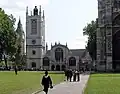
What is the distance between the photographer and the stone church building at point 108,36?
75312 millimetres

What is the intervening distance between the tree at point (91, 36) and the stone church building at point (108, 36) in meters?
17.0

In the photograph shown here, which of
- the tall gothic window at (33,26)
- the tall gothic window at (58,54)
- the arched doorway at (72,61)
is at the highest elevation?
the tall gothic window at (33,26)

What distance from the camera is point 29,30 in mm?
135500

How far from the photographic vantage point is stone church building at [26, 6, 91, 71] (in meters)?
131

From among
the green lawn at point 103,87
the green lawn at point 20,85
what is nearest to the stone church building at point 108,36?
the green lawn at point 20,85

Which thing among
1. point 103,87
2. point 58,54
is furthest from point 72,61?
point 103,87

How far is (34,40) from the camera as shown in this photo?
133750mm

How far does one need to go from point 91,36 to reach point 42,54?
123 ft

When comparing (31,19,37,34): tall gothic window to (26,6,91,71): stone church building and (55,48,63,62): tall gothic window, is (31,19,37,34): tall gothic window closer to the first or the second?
(26,6,91,71): stone church building

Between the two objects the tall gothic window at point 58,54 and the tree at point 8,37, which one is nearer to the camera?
the tree at point 8,37

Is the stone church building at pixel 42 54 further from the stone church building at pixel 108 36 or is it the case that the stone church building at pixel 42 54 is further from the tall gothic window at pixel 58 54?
the stone church building at pixel 108 36

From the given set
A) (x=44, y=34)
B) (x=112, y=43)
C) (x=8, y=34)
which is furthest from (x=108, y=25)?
(x=44, y=34)

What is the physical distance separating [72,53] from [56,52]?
7511mm

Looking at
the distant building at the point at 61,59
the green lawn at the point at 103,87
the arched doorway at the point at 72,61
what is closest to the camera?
the green lawn at the point at 103,87
